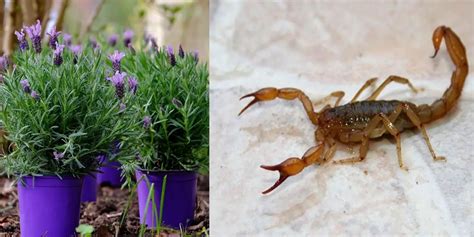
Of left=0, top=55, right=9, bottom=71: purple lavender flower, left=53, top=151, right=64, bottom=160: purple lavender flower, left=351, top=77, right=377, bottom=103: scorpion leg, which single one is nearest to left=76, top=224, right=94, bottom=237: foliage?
left=53, top=151, right=64, bottom=160: purple lavender flower

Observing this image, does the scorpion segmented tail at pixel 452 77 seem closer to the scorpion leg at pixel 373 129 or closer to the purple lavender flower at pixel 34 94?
the scorpion leg at pixel 373 129

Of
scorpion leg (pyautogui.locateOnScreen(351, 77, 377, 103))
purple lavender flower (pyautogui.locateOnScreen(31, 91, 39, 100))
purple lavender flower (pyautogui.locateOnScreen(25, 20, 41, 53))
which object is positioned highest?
purple lavender flower (pyautogui.locateOnScreen(25, 20, 41, 53))

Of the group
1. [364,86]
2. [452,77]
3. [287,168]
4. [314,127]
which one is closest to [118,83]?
[287,168]

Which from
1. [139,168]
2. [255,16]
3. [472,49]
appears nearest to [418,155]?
[472,49]

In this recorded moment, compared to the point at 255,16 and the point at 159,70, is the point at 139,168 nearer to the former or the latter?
the point at 159,70

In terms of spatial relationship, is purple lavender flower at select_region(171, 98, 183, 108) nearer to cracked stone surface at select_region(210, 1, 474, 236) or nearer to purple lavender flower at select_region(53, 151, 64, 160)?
cracked stone surface at select_region(210, 1, 474, 236)

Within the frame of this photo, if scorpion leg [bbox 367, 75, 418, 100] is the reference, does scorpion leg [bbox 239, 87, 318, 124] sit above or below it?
below

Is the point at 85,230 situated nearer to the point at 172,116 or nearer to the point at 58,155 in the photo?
the point at 58,155
